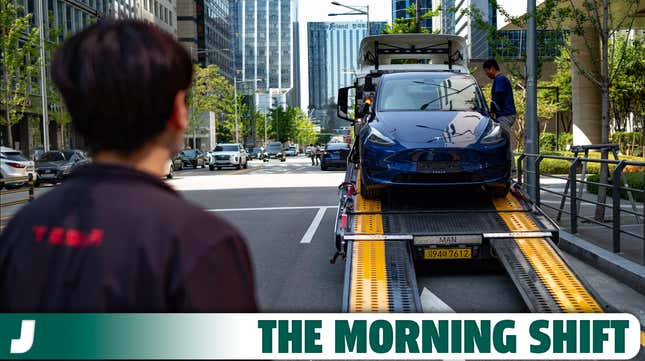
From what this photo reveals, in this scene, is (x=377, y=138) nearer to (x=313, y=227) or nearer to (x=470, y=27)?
(x=313, y=227)

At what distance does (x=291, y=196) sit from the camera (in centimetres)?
1898

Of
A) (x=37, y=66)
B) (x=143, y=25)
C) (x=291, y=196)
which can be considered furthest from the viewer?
(x=37, y=66)

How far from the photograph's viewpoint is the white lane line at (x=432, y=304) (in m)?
6.10

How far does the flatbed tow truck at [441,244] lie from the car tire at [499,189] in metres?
0.07

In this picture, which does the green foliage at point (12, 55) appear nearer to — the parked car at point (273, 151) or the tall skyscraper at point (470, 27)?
the parked car at point (273, 151)

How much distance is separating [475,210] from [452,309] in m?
2.21

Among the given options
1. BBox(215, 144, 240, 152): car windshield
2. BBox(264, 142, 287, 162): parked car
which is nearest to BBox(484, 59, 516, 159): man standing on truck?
BBox(215, 144, 240, 152): car windshield

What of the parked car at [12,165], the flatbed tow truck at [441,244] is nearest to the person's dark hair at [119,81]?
the flatbed tow truck at [441,244]

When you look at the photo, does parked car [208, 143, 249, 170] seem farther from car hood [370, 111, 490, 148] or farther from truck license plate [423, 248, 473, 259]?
truck license plate [423, 248, 473, 259]

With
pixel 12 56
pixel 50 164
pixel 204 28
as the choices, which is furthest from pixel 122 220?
pixel 204 28

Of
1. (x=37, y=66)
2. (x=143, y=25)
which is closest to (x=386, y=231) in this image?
(x=143, y=25)

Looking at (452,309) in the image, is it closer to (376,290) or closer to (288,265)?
(376,290)

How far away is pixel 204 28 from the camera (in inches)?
4090

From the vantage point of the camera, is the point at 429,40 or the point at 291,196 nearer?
the point at 429,40
